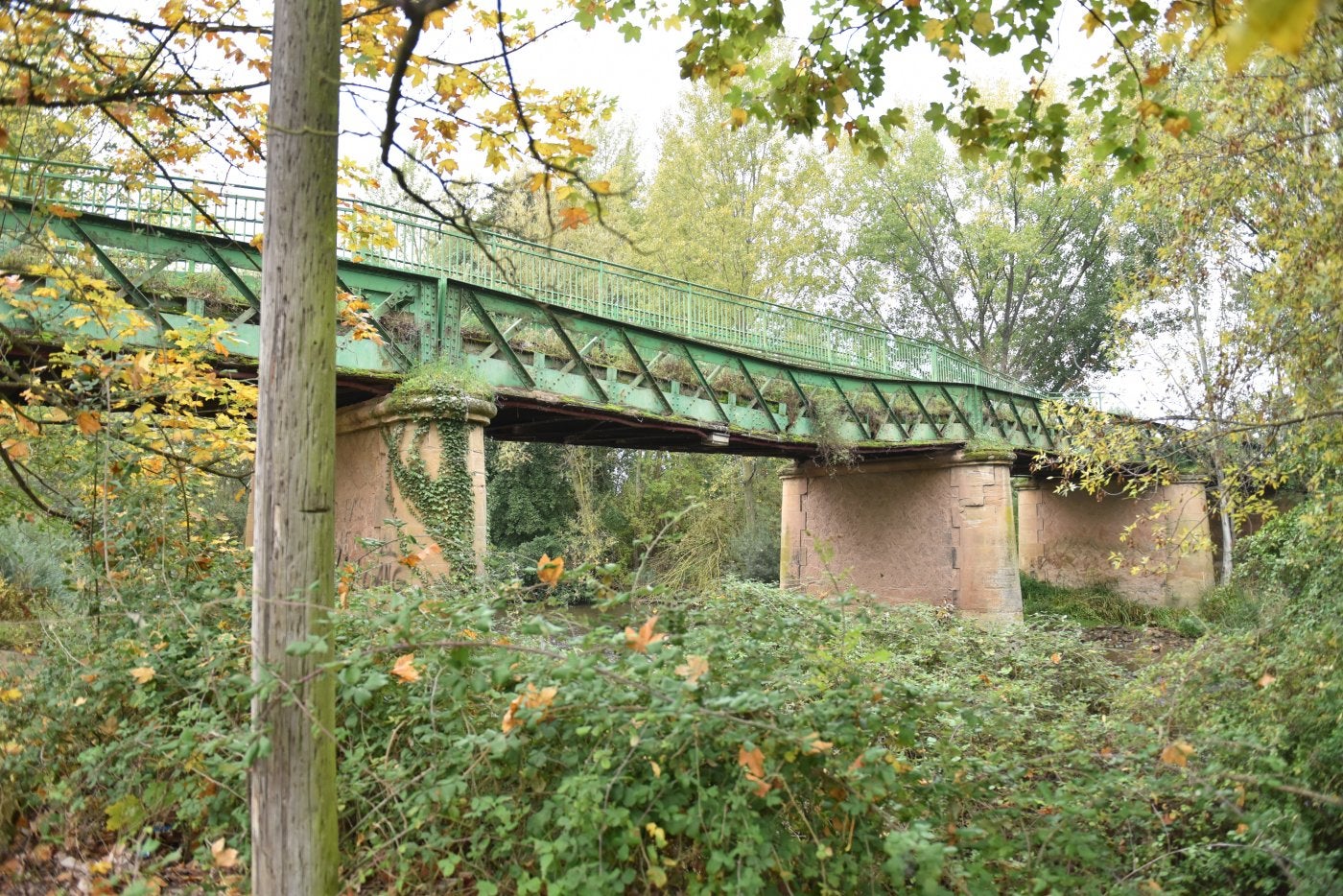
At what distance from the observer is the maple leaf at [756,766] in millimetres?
2580

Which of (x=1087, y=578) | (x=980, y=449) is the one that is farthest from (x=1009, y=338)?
(x=980, y=449)

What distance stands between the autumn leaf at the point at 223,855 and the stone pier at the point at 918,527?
12311 millimetres

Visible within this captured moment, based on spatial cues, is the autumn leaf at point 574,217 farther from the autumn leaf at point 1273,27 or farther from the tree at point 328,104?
the autumn leaf at point 1273,27

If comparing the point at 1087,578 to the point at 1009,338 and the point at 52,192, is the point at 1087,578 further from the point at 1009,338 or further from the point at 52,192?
the point at 52,192

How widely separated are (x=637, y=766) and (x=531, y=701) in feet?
1.50

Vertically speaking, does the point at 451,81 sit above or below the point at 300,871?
above

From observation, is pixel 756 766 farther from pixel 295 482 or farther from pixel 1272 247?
pixel 1272 247

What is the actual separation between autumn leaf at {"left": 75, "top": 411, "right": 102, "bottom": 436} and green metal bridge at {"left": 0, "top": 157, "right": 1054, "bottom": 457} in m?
0.71

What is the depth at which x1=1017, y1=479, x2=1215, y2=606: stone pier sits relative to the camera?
1933 centimetres

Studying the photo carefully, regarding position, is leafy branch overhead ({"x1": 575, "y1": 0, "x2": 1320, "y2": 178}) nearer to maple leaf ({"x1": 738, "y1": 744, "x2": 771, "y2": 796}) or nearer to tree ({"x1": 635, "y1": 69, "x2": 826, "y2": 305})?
maple leaf ({"x1": 738, "y1": 744, "x2": 771, "y2": 796})

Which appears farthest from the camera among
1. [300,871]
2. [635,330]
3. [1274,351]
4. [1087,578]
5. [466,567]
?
[1087,578]

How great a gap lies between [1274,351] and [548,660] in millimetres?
5760

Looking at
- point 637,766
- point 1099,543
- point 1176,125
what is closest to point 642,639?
point 637,766

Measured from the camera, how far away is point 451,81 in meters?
4.74
